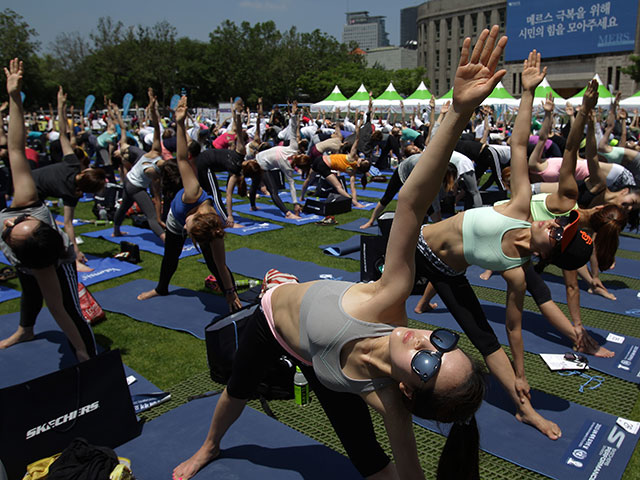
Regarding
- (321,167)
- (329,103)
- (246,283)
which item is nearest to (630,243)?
(321,167)

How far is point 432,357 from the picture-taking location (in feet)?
5.37

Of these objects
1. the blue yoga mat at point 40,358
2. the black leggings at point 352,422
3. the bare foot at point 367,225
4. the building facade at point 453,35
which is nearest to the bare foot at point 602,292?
the bare foot at point 367,225

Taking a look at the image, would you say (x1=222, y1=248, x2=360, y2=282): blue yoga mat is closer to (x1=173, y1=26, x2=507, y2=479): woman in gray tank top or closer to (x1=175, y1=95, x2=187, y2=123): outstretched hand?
(x1=175, y1=95, x2=187, y2=123): outstretched hand

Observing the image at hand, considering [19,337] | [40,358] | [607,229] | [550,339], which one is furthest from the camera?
[550,339]

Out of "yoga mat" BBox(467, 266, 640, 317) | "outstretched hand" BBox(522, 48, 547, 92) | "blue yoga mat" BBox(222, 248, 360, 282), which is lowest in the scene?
"yoga mat" BBox(467, 266, 640, 317)

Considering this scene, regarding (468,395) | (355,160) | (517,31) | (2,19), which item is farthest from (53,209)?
(517,31)

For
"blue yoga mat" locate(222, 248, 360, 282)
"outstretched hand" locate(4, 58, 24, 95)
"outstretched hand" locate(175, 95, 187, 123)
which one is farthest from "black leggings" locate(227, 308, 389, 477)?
"blue yoga mat" locate(222, 248, 360, 282)

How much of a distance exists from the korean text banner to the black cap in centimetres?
5880

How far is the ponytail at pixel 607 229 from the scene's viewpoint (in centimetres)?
414

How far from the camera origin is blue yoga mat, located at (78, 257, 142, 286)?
6711mm

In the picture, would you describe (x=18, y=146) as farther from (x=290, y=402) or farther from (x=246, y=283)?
(x=246, y=283)

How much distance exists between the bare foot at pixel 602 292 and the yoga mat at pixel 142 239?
18.6 ft

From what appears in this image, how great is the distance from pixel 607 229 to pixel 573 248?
3.91ft

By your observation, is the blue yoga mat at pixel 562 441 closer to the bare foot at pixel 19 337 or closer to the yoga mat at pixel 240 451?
the yoga mat at pixel 240 451
